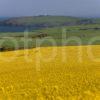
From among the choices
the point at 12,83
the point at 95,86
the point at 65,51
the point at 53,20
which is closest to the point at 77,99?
the point at 95,86

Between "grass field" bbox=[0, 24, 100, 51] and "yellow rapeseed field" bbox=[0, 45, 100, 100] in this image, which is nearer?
"yellow rapeseed field" bbox=[0, 45, 100, 100]

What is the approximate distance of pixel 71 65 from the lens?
16.6 metres

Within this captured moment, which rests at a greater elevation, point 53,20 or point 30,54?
point 53,20

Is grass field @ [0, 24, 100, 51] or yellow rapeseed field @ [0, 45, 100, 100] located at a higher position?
grass field @ [0, 24, 100, 51]

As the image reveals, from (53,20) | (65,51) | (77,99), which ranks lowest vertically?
(77,99)

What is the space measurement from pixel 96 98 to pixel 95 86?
774 mm

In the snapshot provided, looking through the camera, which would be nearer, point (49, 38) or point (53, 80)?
point (53, 80)

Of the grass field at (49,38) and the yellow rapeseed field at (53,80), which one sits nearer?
the yellow rapeseed field at (53,80)

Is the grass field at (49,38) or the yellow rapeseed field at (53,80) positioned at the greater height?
the grass field at (49,38)

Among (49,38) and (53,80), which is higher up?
(49,38)

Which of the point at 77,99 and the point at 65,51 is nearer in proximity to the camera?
the point at 77,99

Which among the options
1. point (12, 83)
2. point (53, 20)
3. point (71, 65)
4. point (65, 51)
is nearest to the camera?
point (12, 83)

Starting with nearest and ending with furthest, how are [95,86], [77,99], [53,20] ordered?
1. [77,99]
2. [95,86]
3. [53,20]

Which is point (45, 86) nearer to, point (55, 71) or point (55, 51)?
point (55, 71)
